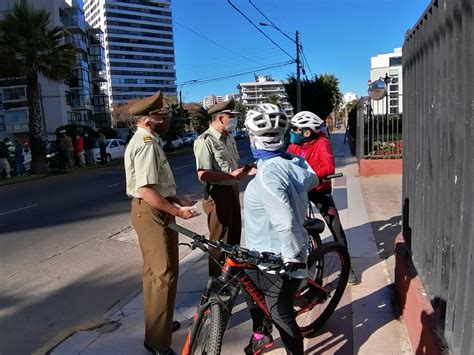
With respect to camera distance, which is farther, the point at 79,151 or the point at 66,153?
the point at 79,151

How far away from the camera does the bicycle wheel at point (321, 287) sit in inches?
146

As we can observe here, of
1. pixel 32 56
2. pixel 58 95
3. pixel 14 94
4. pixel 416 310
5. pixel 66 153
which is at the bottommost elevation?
pixel 416 310

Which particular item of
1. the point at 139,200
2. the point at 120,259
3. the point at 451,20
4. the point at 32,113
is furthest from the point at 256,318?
the point at 32,113

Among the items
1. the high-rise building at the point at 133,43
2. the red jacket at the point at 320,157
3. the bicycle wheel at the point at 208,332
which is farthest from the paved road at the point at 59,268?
the high-rise building at the point at 133,43

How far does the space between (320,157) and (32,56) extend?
68.6 feet

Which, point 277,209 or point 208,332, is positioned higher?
point 277,209

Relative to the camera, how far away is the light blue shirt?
2.60m

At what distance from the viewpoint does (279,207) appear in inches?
102

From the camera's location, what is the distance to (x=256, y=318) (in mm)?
→ 3287

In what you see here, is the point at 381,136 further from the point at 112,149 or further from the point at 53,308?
the point at 112,149

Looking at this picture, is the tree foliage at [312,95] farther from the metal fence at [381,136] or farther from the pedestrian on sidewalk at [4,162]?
the metal fence at [381,136]

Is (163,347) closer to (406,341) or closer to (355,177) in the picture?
(406,341)

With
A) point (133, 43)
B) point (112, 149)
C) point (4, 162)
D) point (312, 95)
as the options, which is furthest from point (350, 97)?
point (133, 43)

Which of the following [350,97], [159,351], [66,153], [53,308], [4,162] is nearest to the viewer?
[159,351]
